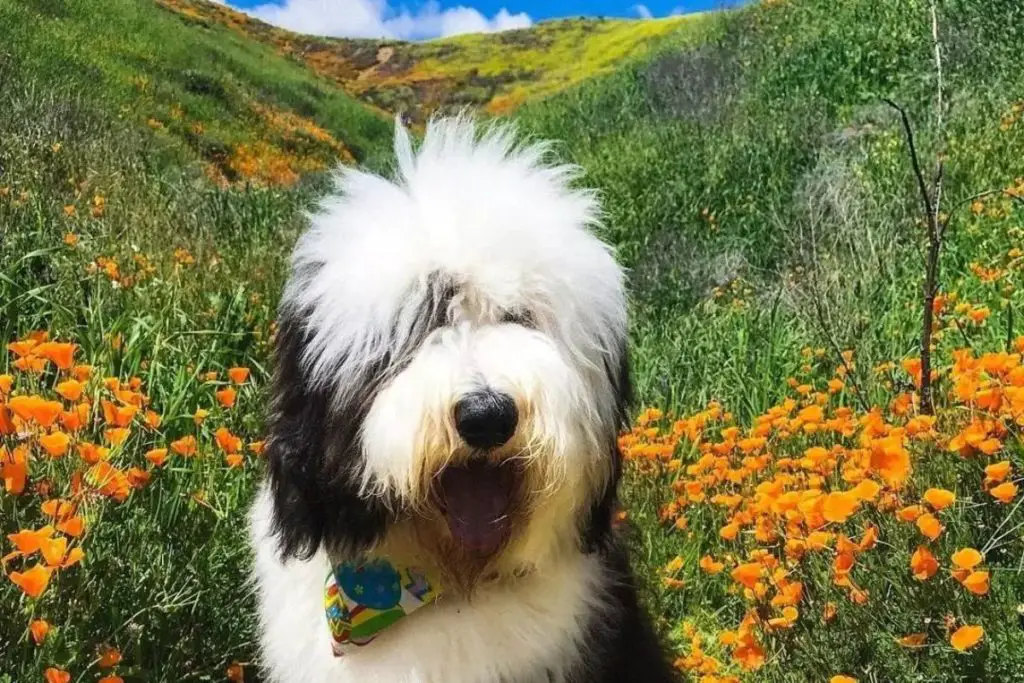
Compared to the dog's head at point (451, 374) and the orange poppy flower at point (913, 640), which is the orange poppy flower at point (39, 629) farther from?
the orange poppy flower at point (913, 640)

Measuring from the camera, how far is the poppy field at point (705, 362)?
201 cm

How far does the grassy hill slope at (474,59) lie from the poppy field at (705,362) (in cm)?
1028

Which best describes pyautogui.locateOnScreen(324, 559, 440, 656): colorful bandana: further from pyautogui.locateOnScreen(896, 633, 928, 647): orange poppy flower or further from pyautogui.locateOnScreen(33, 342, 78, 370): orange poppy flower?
pyautogui.locateOnScreen(896, 633, 928, 647): orange poppy flower

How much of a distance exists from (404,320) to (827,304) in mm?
2647

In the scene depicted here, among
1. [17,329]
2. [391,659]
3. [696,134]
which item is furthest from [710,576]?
[696,134]

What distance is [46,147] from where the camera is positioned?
536cm

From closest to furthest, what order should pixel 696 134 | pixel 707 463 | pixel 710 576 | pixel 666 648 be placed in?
pixel 666 648
pixel 707 463
pixel 710 576
pixel 696 134

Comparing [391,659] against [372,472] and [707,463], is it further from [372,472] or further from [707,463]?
[707,463]

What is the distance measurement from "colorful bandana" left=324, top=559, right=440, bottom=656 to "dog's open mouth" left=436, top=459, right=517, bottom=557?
0.65 feet

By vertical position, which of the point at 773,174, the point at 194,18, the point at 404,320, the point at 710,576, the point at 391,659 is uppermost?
the point at 194,18

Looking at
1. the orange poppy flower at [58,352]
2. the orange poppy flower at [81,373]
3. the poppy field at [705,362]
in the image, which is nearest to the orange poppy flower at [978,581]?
the poppy field at [705,362]

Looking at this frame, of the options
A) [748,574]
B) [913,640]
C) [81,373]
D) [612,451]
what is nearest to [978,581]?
[913,640]

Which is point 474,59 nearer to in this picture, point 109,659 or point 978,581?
point 109,659

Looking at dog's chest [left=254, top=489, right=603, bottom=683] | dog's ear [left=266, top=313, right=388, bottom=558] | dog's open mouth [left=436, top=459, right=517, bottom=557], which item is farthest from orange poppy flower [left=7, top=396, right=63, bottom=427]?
dog's open mouth [left=436, top=459, right=517, bottom=557]
